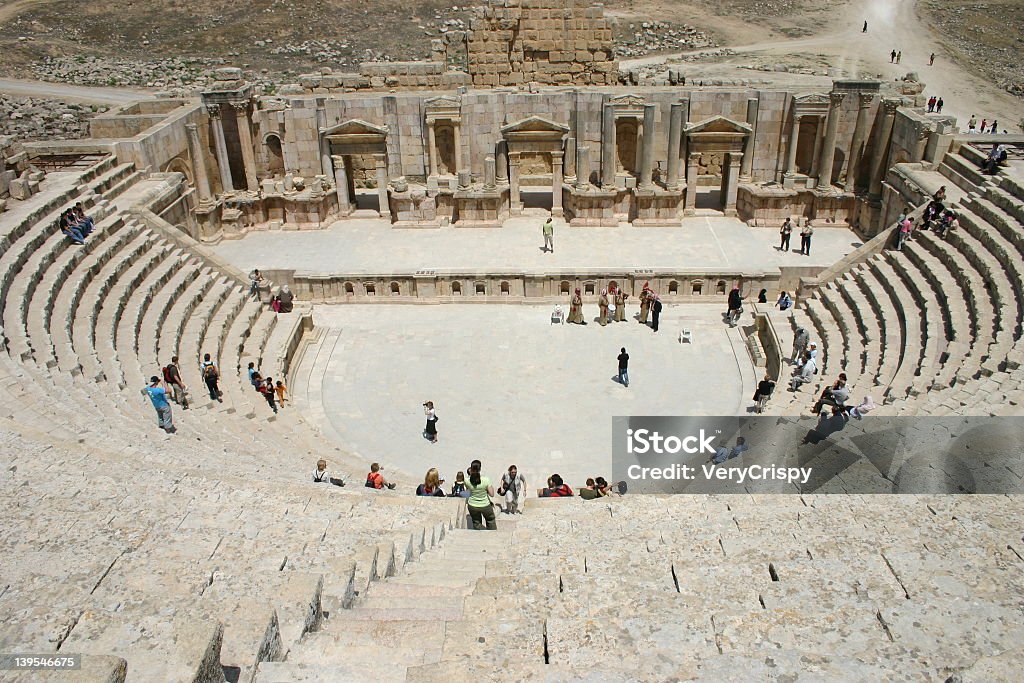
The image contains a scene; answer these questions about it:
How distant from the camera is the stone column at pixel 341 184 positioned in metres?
27.4

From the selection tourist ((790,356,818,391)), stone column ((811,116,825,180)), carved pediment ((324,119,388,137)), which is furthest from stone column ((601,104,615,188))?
tourist ((790,356,818,391))

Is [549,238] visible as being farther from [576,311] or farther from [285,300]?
[285,300]

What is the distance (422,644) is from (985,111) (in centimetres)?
4685

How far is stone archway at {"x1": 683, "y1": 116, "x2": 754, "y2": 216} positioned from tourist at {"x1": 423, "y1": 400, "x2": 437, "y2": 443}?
14.5 metres

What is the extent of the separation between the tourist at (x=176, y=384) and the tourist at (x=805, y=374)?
12483mm

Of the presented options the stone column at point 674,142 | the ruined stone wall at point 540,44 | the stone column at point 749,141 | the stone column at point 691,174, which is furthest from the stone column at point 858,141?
the ruined stone wall at point 540,44

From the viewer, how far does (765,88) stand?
2705cm

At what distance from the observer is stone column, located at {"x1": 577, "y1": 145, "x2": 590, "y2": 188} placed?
26969 mm

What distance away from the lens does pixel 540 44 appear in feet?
93.2

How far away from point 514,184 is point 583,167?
239 cm

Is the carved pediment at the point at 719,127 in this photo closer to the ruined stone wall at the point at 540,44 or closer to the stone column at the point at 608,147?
the stone column at the point at 608,147

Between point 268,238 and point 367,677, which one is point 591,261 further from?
point 367,677

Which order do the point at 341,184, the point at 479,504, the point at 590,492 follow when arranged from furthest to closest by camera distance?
1. the point at 341,184
2. the point at 590,492
3. the point at 479,504

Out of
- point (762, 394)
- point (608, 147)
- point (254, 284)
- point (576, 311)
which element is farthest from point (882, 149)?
point (254, 284)
